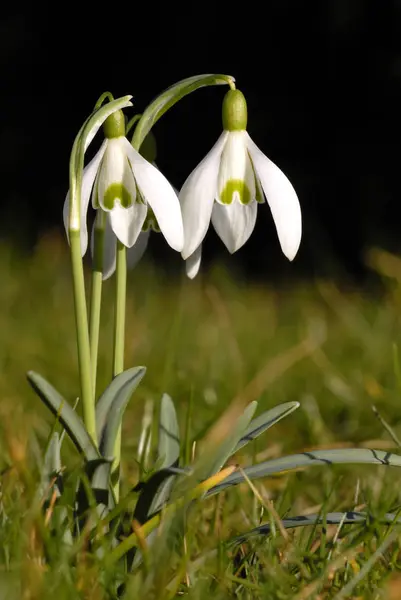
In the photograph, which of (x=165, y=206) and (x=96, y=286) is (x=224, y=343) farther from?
(x=165, y=206)

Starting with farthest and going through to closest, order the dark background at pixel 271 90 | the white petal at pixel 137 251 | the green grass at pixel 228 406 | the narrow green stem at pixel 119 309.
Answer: the dark background at pixel 271 90
the white petal at pixel 137 251
the narrow green stem at pixel 119 309
the green grass at pixel 228 406

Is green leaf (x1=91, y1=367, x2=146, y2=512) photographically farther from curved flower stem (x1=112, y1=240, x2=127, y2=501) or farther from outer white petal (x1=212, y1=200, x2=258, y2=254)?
outer white petal (x1=212, y1=200, x2=258, y2=254)

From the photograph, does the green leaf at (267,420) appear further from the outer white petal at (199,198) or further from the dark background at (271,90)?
the dark background at (271,90)

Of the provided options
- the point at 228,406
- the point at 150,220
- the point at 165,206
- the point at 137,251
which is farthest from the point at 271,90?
the point at 165,206

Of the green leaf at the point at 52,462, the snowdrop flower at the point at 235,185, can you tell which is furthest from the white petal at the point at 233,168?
the green leaf at the point at 52,462

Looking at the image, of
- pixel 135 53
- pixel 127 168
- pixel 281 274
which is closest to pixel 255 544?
Answer: pixel 127 168

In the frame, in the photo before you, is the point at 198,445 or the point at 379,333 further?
the point at 379,333

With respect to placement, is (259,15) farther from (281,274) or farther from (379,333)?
(379,333)
